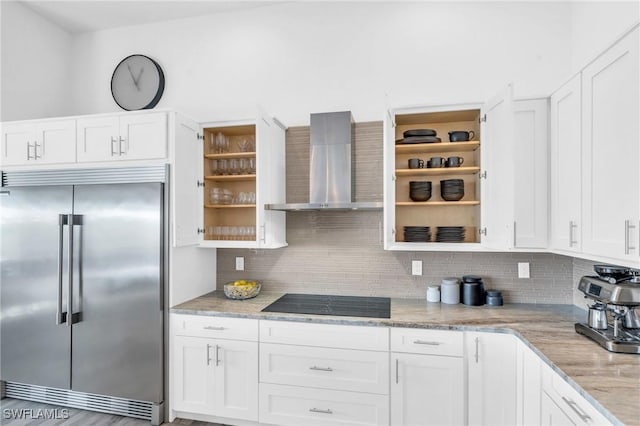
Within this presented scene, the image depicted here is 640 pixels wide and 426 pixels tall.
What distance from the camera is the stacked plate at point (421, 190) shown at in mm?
2594

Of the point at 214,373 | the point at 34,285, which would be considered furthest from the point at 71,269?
the point at 214,373

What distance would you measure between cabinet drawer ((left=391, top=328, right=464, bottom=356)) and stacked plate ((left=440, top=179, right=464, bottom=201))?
3.10ft

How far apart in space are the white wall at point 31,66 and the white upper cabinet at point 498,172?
3821 millimetres

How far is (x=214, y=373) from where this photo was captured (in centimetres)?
246

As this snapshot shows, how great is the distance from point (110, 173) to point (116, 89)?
4.24 ft

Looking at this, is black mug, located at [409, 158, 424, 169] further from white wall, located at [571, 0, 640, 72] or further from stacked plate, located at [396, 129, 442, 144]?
white wall, located at [571, 0, 640, 72]

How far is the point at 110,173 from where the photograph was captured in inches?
103

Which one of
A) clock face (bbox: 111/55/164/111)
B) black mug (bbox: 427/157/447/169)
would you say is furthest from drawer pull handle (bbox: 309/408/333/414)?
clock face (bbox: 111/55/164/111)

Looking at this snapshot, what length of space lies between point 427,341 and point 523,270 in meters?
1.05

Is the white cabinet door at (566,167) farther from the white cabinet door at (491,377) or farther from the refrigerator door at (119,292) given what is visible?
the refrigerator door at (119,292)

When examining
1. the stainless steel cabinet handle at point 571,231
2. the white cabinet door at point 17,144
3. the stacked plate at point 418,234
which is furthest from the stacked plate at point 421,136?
the white cabinet door at point 17,144

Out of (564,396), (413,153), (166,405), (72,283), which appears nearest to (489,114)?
(413,153)

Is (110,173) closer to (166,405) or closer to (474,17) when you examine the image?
(166,405)

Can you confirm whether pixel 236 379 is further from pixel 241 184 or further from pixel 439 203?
pixel 439 203
